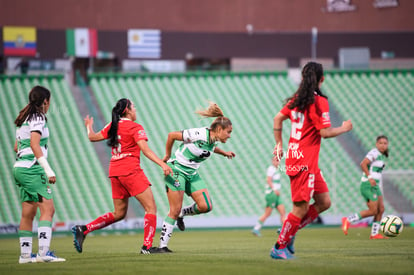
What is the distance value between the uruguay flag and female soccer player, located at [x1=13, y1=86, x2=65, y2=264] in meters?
21.0

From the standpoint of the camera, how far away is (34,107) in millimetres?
9234

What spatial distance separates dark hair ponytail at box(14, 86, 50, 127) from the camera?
9180 millimetres

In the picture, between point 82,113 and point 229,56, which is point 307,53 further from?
point 82,113

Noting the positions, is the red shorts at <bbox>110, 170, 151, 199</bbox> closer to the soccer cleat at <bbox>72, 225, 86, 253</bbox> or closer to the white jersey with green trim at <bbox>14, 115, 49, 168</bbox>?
the soccer cleat at <bbox>72, 225, 86, 253</bbox>

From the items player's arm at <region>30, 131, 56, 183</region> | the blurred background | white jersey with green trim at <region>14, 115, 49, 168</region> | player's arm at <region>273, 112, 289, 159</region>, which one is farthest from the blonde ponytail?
the blurred background

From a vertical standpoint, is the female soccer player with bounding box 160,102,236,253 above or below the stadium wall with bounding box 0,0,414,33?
below

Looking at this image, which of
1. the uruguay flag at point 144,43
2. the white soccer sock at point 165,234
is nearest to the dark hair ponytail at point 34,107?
the white soccer sock at point 165,234

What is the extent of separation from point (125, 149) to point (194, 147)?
Answer: 1.14 meters

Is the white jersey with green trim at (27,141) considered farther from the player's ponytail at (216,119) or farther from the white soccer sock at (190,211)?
the white soccer sock at (190,211)

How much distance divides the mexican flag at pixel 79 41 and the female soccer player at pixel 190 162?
19.2 meters

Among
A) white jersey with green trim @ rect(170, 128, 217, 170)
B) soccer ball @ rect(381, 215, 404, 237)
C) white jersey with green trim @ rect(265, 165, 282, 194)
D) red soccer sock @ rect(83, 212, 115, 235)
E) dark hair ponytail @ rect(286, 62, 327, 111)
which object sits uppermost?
dark hair ponytail @ rect(286, 62, 327, 111)

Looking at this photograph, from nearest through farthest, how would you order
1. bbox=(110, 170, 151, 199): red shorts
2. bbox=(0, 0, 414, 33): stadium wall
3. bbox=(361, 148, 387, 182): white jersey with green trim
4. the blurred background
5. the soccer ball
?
bbox=(110, 170, 151, 199): red shorts < the soccer ball < bbox=(361, 148, 387, 182): white jersey with green trim < the blurred background < bbox=(0, 0, 414, 33): stadium wall

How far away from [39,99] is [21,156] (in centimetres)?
81

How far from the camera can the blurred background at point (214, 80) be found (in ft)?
80.7
